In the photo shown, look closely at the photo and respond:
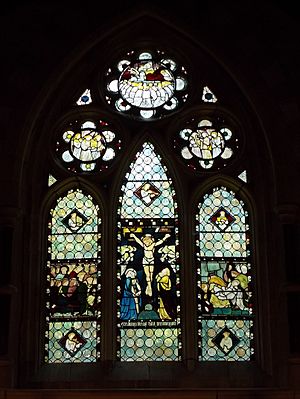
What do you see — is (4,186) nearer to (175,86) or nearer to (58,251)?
(58,251)

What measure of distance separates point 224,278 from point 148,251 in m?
0.95

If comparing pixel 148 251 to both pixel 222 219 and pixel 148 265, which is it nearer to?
pixel 148 265

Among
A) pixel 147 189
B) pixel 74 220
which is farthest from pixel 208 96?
pixel 74 220

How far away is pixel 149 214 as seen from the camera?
13.8 meters

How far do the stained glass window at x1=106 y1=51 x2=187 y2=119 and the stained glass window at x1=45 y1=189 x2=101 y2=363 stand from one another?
134 cm

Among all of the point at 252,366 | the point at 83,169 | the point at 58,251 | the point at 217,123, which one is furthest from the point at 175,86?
the point at 252,366

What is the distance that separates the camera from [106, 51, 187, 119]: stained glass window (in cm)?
1445

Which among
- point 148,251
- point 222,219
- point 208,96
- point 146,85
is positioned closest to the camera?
point 148,251

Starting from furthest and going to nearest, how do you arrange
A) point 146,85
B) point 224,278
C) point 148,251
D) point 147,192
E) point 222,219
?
point 146,85 < point 147,192 < point 222,219 < point 148,251 < point 224,278

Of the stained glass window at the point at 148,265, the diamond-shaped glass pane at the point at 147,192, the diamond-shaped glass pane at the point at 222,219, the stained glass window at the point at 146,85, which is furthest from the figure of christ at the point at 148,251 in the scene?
the stained glass window at the point at 146,85

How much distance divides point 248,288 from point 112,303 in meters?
1.59

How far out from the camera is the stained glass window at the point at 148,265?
13195 millimetres

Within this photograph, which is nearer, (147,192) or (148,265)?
(148,265)

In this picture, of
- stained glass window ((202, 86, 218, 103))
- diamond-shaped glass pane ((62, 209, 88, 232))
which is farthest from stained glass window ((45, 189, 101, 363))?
stained glass window ((202, 86, 218, 103))
